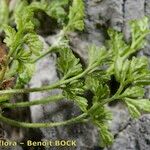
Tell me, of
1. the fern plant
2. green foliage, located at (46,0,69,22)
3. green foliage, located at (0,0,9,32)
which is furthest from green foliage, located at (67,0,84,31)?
green foliage, located at (0,0,9,32)

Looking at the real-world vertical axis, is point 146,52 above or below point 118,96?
above

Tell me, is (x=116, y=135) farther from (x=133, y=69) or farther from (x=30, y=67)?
(x=30, y=67)

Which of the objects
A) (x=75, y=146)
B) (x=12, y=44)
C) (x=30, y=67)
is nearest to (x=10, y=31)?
(x=12, y=44)

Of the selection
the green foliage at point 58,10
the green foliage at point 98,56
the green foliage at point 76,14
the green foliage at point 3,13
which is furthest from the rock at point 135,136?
the green foliage at point 3,13

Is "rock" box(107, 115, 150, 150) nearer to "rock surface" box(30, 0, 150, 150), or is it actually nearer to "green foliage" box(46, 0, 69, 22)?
"rock surface" box(30, 0, 150, 150)

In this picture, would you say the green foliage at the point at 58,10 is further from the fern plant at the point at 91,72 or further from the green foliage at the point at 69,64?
the green foliage at the point at 69,64

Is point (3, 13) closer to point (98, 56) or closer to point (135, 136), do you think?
point (98, 56)

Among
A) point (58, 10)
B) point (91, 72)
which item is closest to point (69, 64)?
point (91, 72)

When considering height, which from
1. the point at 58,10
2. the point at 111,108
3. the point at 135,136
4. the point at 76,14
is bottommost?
the point at 135,136
